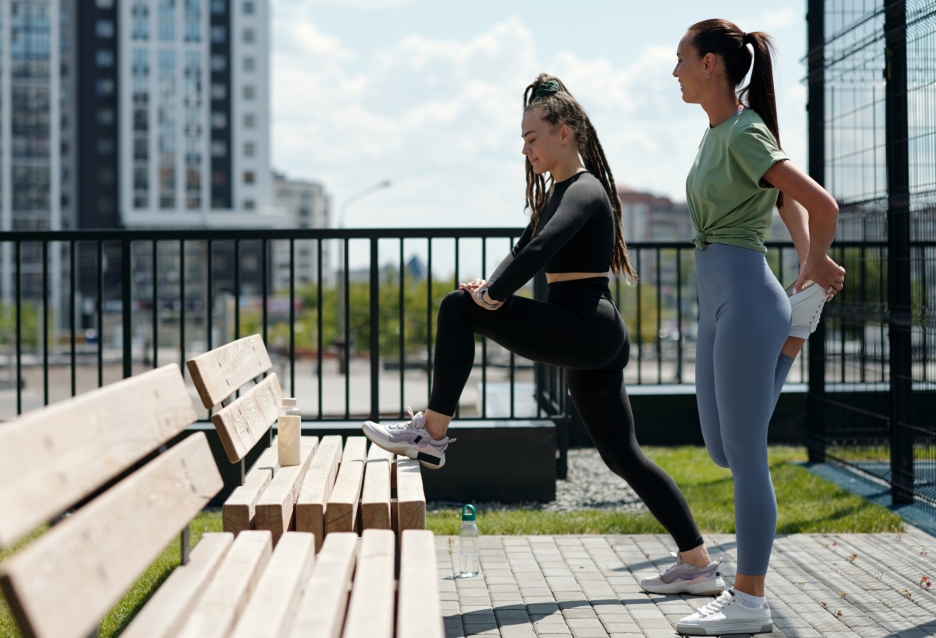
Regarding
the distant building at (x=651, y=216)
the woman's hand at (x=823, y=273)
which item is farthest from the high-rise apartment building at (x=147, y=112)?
the woman's hand at (x=823, y=273)

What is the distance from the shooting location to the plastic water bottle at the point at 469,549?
14.1 ft

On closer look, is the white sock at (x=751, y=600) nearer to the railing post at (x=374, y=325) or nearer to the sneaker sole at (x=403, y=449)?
the sneaker sole at (x=403, y=449)

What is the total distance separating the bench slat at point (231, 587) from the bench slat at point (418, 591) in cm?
35

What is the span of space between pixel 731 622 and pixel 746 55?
1.97 metres

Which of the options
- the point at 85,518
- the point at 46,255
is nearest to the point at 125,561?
the point at 85,518

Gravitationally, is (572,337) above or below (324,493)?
above

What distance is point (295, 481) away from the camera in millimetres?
3229

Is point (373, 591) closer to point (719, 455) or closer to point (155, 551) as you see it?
point (155, 551)

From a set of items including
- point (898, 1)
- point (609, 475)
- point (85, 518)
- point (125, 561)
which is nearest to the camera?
point (85, 518)

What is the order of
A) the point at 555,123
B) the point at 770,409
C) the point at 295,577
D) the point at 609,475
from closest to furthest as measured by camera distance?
1. the point at 295,577
2. the point at 770,409
3. the point at 555,123
4. the point at 609,475

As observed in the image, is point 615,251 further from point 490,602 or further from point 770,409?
point 490,602

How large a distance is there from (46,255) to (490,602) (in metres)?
3.59

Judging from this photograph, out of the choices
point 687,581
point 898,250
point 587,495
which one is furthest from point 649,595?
point 898,250

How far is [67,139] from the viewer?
10269cm
